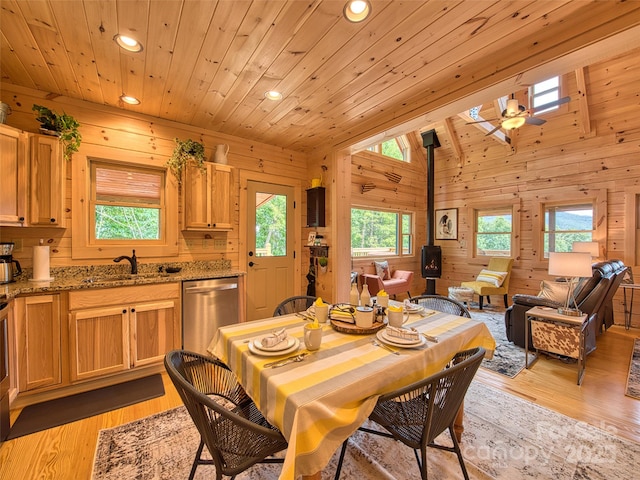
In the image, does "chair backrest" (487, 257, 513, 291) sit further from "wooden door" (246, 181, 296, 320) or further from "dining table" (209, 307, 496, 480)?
"dining table" (209, 307, 496, 480)

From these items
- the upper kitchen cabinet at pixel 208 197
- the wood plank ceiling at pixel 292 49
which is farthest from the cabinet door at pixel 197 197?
the wood plank ceiling at pixel 292 49

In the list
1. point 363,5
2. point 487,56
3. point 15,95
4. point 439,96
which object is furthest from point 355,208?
point 15,95

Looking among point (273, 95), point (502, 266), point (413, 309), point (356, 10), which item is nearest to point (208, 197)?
point (273, 95)

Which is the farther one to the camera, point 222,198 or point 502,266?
point 502,266

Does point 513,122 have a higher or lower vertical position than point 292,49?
higher

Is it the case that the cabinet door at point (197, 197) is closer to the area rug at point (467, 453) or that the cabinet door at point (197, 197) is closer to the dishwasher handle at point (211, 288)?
the dishwasher handle at point (211, 288)

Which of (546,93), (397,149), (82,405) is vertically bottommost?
(82,405)

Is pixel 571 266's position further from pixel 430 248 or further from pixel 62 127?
pixel 62 127

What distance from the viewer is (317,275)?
3996 millimetres

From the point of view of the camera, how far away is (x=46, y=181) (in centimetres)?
244

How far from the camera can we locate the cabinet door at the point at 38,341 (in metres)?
2.09

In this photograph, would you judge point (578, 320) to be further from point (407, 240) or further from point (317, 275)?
point (407, 240)

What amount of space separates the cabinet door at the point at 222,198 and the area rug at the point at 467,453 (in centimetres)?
202

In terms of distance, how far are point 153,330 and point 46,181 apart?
5.40 ft
